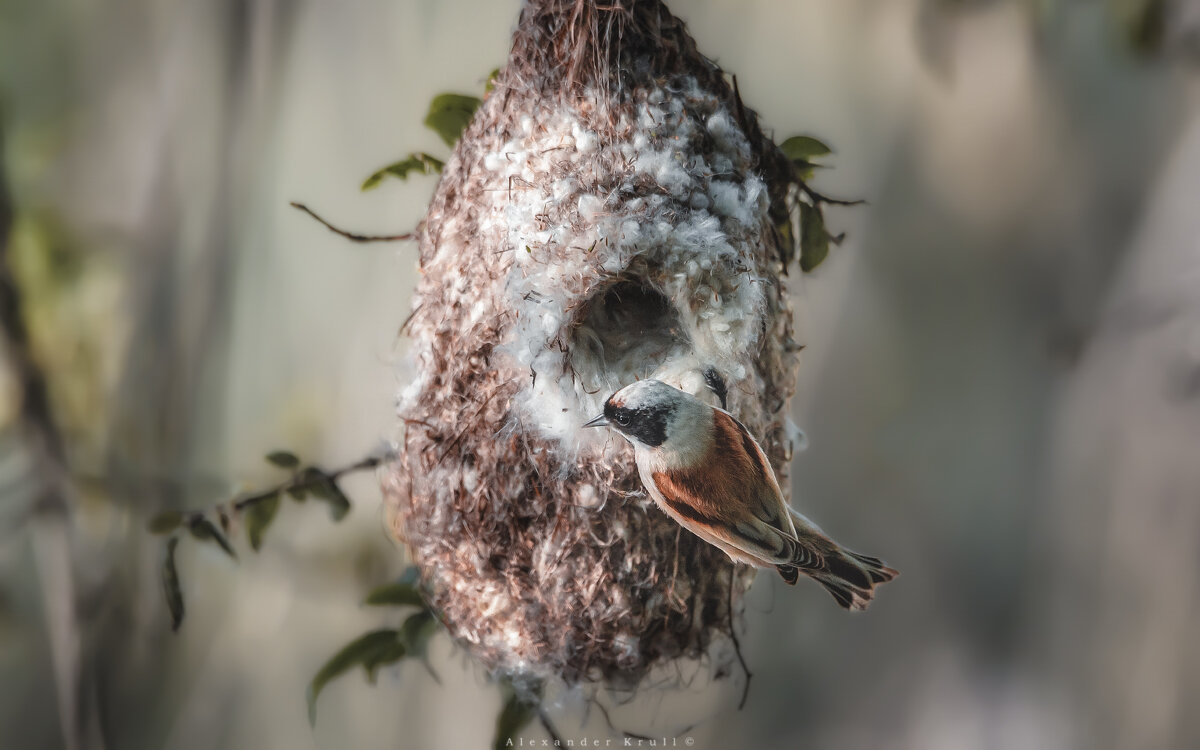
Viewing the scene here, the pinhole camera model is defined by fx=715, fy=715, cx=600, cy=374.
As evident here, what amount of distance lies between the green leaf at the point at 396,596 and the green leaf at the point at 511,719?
16 centimetres


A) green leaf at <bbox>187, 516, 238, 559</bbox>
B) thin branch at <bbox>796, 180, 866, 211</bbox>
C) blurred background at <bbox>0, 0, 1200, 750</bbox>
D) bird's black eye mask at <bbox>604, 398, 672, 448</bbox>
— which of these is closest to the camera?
bird's black eye mask at <bbox>604, 398, 672, 448</bbox>

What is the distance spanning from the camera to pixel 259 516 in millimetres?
933

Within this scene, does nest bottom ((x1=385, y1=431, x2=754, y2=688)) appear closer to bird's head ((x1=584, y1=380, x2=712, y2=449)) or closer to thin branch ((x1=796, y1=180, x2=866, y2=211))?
bird's head ((x1=584, y1=380, x2=712, y2=449))

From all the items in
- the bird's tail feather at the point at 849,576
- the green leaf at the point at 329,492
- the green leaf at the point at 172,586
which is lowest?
the green leaf at the point at 172,586

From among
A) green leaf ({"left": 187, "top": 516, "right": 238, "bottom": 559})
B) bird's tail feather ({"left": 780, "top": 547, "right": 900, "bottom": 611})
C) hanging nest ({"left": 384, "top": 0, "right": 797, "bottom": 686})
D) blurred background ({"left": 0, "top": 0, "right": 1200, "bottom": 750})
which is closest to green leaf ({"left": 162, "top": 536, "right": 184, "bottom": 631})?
green leaf ({"left": 187, "top": 516, "right": 238, "bottom": 559})

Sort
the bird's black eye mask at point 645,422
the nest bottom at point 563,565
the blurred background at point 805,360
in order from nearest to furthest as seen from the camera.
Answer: the bird's black eye mask at point 645,422 → the nest bottom at point 563,565 → the blurred background at point 805,360

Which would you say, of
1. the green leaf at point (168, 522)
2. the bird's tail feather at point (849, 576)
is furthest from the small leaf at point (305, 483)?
the bird's tail feather at point (849, 576)

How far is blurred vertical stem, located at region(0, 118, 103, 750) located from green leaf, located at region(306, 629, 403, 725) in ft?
1.88

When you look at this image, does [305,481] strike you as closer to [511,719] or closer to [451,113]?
[511,719]

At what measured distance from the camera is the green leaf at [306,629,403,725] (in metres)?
0.90

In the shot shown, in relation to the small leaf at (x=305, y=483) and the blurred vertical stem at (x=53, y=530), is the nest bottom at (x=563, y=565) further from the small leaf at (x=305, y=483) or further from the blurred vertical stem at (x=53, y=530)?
the blurred vertical stem at (x=53, y=530)

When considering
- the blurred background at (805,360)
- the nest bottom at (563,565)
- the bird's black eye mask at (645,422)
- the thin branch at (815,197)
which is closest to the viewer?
the bird's black eye mask at (645,422)

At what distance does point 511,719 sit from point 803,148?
0.74 m

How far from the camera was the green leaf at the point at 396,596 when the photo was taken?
0.89m
